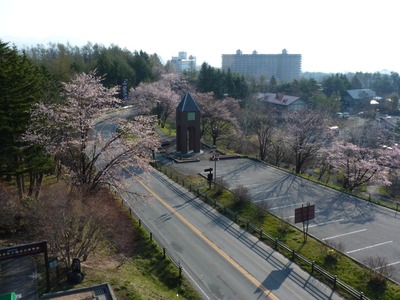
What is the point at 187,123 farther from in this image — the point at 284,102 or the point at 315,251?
the point at 284,102

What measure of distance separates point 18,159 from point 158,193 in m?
10.5

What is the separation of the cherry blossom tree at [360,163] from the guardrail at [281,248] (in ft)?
46.3

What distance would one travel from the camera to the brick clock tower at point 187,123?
38547 millimetres

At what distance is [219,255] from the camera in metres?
18.4

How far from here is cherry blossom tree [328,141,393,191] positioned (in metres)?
31.3

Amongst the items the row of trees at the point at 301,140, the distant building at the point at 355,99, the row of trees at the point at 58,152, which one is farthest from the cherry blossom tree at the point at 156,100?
the distant building at the point at 355,99

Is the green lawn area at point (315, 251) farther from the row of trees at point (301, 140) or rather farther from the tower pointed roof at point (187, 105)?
the tower pointed roof at point (187, 105)

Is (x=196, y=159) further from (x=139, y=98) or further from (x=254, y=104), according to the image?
(x=254, y=104)

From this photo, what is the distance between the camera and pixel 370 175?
31.7 metres

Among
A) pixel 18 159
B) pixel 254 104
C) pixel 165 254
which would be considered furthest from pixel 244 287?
pixel 254 104

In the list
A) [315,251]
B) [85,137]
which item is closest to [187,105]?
[85,137]

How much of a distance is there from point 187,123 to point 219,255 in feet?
73.2

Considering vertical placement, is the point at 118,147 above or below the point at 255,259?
above

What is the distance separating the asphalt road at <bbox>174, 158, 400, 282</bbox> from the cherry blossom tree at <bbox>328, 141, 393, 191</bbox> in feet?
14.4
